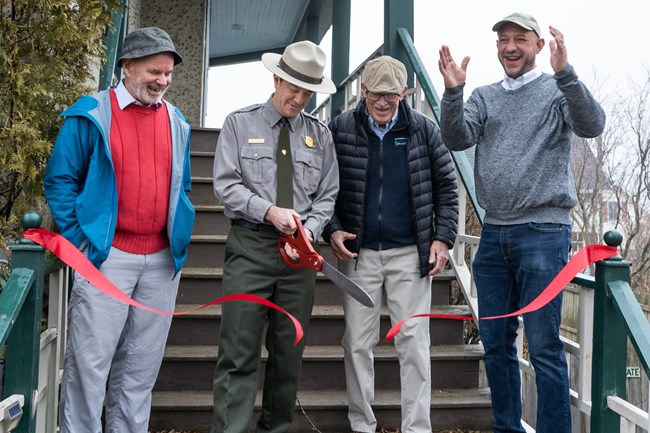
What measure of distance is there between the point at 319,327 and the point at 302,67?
1.67 meters

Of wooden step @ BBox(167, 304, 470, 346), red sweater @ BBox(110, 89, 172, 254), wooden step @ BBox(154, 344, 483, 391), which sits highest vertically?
red sweater @ BBox(110, 89, 172, 254)

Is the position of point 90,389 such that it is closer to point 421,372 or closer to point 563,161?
point 421,372

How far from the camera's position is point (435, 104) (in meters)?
4.26

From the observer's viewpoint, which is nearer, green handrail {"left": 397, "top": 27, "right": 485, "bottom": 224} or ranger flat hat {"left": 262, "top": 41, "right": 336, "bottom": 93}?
ranger flat hat {"left": 262, "top": 41, "right": 336, "bottom": 93}

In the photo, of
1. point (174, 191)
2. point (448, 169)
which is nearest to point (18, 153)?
point (174, 191)

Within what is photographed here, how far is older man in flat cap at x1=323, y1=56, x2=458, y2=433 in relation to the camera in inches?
121

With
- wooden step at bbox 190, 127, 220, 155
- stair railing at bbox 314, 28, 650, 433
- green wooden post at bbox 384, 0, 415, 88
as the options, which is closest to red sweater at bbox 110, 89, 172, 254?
stair railing at bbox 314, 28, 650, 433

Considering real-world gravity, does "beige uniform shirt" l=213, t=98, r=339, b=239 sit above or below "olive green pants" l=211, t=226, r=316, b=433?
above

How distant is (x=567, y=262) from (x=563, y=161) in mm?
384

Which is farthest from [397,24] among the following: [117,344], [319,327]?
[117,344]

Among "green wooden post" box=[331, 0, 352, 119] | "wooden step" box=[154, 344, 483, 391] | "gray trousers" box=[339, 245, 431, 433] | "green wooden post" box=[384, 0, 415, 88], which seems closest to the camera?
"gray trousers" box=[339, 245, 431, 433]

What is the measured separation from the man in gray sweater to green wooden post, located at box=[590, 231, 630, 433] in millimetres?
168

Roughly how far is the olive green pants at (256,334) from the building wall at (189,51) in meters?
5.35

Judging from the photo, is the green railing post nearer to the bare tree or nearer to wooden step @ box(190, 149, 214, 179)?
wooden step @ box(190, 149, 214, 179)
